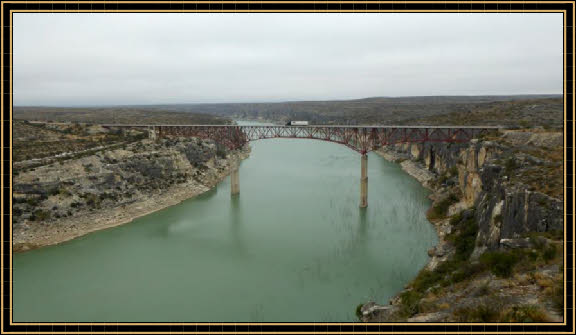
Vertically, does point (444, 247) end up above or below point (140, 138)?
below

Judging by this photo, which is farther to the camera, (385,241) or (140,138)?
(140,138)

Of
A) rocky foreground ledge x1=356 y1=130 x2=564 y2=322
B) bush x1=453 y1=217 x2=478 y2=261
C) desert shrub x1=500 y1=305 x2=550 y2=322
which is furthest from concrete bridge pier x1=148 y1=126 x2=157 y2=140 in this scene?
desert shrub x1=500 y1=305 x2=550 y2=322

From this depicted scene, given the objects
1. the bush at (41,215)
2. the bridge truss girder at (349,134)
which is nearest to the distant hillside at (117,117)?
the bridge truss girder at (349,134)

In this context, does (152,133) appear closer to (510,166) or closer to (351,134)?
(351,134)

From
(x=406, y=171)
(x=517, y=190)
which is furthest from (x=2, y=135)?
(x=406, y=171)

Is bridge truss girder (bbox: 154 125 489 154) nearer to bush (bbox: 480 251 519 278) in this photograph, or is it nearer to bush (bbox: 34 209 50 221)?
bush (bbox: 34 209 50 221)

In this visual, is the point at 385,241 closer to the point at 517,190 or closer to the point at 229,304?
the point at 517,190

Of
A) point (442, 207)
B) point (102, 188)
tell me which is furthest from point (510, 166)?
point (102, 188)

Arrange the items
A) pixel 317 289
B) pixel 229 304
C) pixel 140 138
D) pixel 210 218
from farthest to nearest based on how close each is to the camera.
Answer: pixel 140 138 < pixel 210 218 < pixel 317 289 < pixel 229 304
